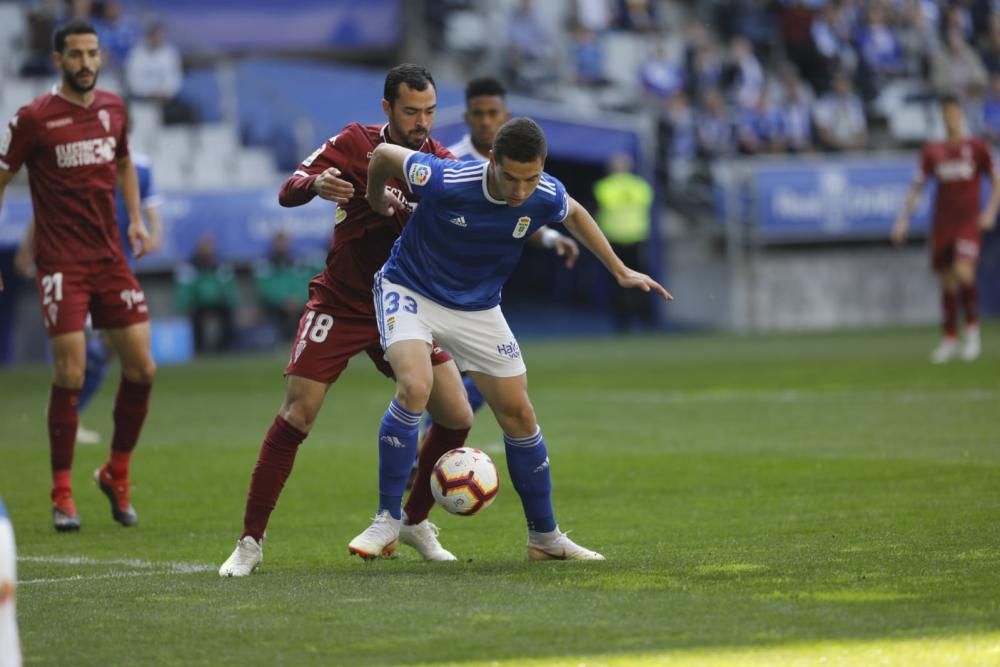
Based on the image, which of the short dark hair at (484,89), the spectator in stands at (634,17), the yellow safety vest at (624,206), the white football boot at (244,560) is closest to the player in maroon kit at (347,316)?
the white football boot at (244,560)

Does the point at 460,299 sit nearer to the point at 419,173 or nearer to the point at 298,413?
the point at 419,173

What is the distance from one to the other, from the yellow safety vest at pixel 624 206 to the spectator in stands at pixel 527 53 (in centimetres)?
277

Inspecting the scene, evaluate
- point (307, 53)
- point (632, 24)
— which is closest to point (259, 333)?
point (307, 53)

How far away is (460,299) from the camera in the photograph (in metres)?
7.24

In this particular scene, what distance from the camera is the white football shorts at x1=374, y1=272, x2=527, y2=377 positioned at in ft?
23.6

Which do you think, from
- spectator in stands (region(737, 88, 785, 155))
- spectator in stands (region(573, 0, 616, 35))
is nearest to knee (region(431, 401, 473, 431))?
spectator in stands (region(737, 88, 785, 155))

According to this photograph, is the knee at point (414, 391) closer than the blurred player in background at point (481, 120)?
Yes

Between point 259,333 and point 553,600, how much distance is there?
19.7 metres

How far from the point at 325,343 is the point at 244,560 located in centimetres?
95

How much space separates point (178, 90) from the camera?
1057 inches

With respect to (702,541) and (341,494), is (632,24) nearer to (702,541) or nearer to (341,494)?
(341,494)

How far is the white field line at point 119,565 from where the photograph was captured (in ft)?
23.7

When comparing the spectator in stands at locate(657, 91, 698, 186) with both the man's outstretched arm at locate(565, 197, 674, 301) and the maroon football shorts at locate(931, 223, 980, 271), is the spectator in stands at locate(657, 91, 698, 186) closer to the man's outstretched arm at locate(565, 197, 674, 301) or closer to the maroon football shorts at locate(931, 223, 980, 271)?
the maroon football shorts at locate(931, 223, 980, 271)

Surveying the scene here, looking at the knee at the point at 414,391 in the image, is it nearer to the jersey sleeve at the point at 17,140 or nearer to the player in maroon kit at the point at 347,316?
the player in maroon kit at the point at 347,316
